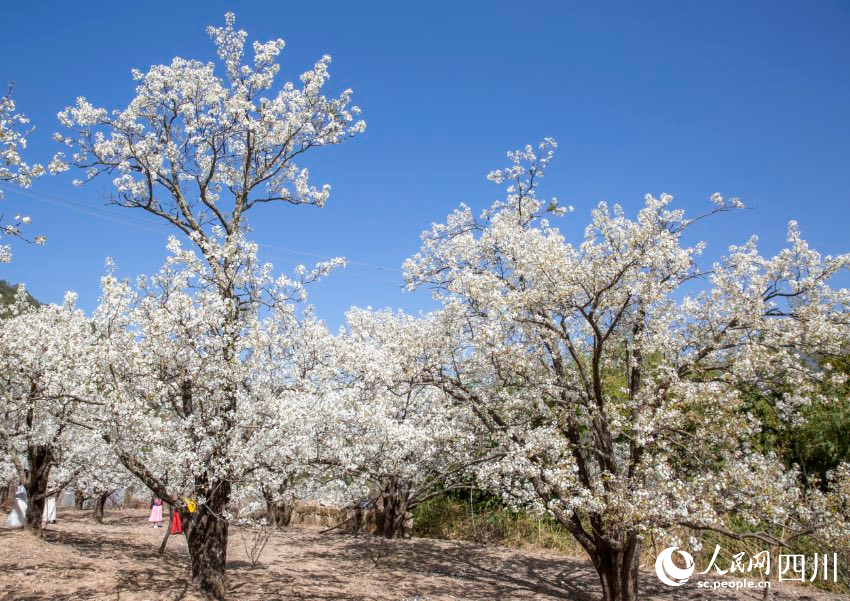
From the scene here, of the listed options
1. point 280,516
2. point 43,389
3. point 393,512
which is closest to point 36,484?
point 43,389

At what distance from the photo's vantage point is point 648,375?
912cm

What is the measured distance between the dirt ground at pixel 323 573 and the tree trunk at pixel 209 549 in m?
0.30

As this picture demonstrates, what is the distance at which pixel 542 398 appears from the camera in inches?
368

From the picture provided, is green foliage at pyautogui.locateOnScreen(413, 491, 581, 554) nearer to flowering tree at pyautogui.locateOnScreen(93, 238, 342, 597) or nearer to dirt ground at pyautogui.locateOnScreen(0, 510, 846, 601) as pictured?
dirt ground at pyautogui.locateOnScreen(0, 510, 846, 601)

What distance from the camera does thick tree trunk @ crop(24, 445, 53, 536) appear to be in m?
13.9

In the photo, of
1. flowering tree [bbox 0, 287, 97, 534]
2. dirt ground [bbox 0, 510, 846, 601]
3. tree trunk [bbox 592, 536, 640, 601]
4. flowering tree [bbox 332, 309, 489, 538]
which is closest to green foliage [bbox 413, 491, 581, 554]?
dirt ground [bbox 0, 510, 846, 601]

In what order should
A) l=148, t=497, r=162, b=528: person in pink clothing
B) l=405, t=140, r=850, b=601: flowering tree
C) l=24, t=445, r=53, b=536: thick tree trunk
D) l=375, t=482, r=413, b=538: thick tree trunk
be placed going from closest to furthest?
l=405, t=140, r=850, b=601: flowering tree, l=24, t=445, r=53, b=536: thick tree trunk, l=375, t=482, r=413, b=538: thick tree trunk, l=148, t=497, r=162, b=528: person in pink clothing

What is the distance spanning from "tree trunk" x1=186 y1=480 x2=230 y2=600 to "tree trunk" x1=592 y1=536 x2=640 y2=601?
6.03 m

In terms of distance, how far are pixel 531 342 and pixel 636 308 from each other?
178cm

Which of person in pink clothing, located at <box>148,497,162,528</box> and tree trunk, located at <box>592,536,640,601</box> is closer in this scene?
tree trunk, located at <box>592,536,640,601</box>

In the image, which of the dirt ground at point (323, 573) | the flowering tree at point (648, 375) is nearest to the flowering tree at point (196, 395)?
the dirt ground at point (323, 573)

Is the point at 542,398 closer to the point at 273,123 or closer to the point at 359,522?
the point at 273,123

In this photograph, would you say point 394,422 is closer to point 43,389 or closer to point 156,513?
point 43,389

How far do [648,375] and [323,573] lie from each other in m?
7.55
